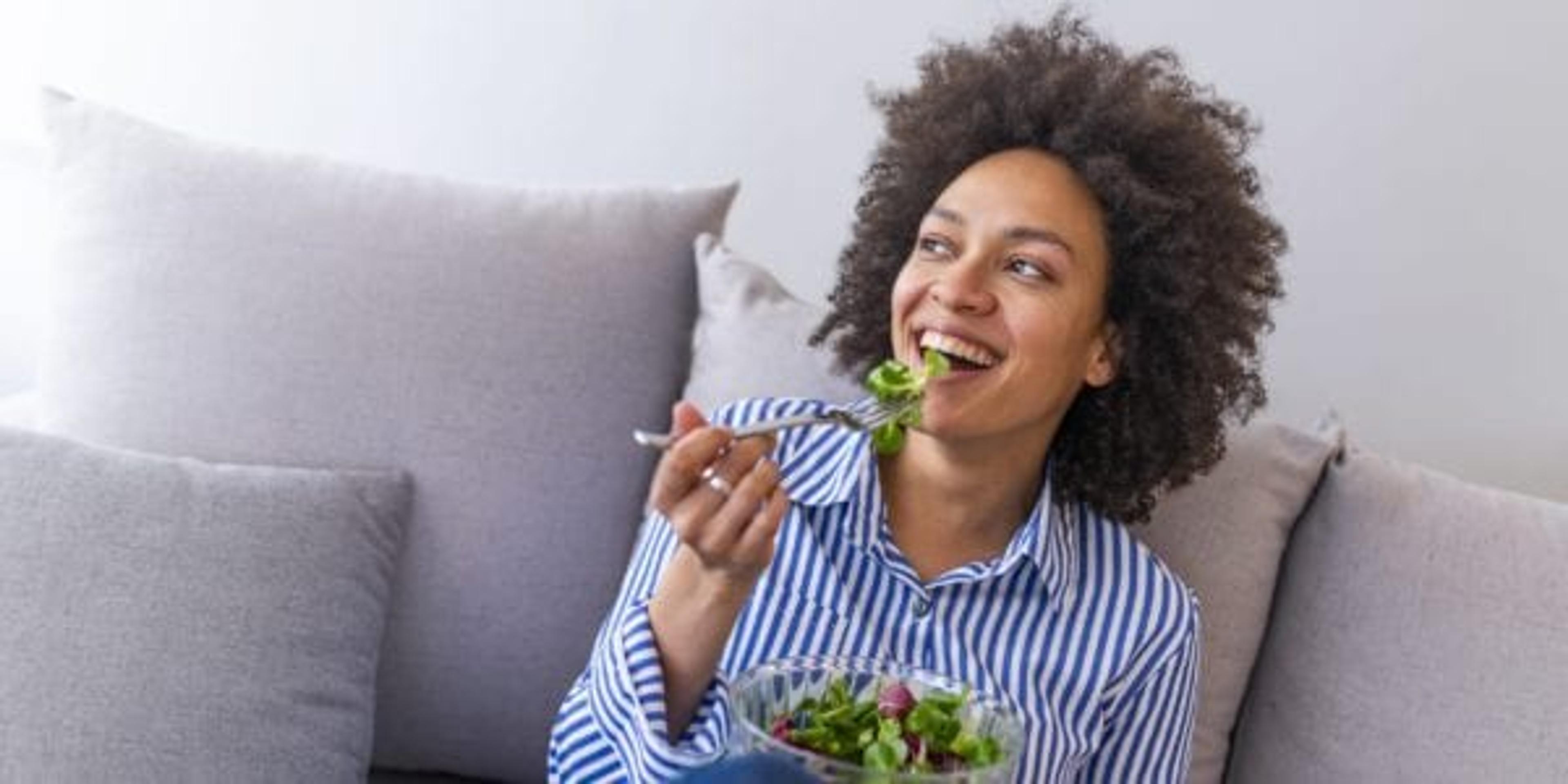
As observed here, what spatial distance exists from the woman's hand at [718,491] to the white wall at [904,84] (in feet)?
3.00

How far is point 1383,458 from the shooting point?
1.62m

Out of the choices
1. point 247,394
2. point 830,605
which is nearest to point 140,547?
point 247,394

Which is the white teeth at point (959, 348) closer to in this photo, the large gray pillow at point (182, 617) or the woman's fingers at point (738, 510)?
the woman's fingers at point (738, 510)

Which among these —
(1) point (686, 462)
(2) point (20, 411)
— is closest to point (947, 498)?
(1) point (686, 462)

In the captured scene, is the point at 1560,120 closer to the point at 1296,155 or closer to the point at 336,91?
the point at 1296,155

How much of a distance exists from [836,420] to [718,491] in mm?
159

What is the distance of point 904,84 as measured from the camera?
1963 millimetres

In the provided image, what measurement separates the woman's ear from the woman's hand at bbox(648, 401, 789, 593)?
1.30 ft

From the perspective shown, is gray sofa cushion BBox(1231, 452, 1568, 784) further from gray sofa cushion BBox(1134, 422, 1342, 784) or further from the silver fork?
the silver fork

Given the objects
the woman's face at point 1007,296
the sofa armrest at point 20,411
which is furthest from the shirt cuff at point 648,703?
the sofa armrest at point 20,411

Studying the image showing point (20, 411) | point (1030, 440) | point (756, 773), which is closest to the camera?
point (756, 773)

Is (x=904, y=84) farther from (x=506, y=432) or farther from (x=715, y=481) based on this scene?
(x=715, y=481)

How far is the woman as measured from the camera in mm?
1340

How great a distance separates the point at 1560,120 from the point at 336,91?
1.35 metres
